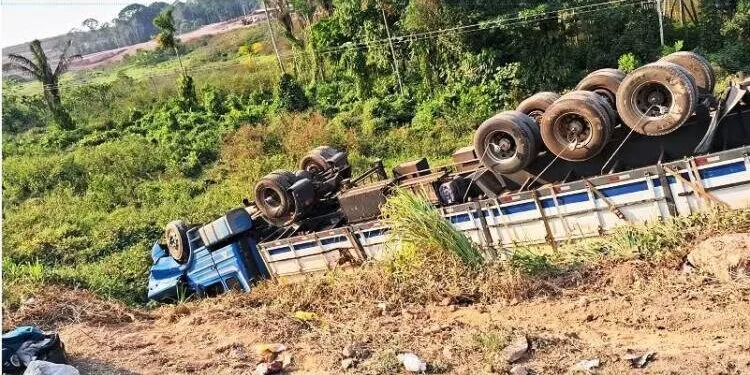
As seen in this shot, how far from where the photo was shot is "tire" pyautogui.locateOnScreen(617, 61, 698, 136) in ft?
24.6

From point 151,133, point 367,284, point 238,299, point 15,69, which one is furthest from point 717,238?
point 15,69

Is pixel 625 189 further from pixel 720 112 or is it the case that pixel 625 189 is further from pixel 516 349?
pixel 516 349

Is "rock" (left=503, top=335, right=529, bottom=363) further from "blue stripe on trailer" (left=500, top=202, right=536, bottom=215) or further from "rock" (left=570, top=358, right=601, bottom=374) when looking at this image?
"blue stripe on trailer" (left=500, top=202, right=536, bottom=215)

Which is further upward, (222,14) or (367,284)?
(222,14)

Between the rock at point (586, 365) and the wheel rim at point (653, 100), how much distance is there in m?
3.59

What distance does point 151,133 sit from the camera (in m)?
26.2

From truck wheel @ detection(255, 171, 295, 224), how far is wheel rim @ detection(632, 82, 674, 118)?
16.7 ft

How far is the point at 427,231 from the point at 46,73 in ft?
96.6

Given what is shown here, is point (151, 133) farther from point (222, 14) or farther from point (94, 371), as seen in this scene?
point (222, 14)

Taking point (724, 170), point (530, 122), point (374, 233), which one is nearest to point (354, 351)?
point (374, 233)

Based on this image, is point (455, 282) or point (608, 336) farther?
Result: point (455, 282)

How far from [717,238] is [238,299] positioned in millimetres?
6016

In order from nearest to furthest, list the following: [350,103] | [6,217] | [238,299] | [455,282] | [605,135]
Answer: [455,282] < [605,135] < [238,299] < [6,217] < [350,103]

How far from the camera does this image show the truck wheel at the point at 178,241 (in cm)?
1115
